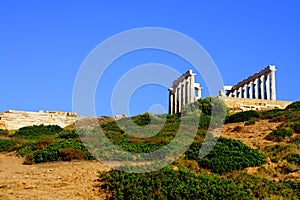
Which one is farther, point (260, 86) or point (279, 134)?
point (260, 86)

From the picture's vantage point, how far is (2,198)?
1498cm

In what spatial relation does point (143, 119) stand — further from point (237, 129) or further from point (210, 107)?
point (237, 129)

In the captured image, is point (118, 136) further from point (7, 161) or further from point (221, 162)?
point (221, 162)

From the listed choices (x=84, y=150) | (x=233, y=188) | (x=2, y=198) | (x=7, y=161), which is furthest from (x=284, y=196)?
(x=7, y=161)

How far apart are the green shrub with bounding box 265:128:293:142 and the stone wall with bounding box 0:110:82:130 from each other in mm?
26720

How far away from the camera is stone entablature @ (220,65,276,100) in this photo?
5309cm

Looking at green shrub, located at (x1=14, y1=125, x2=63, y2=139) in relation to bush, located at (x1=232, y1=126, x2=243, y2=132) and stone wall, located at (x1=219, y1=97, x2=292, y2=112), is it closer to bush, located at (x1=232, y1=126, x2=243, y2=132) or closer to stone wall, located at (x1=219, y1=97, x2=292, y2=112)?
bush, located at (x1=232, y1=126, x2=243, y2=132)

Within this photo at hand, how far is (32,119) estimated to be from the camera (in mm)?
50250

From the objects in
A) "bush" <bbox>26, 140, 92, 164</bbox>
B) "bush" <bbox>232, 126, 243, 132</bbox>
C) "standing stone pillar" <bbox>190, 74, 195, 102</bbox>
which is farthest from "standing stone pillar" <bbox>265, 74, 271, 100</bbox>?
"bush" <bbox>26, 140, 92, 164</bbox>

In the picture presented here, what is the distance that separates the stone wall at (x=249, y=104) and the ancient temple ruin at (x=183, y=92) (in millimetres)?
4239

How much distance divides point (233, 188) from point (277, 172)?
15.4 ft

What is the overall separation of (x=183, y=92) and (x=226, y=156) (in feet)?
103

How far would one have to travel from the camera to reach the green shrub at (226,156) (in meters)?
20.8

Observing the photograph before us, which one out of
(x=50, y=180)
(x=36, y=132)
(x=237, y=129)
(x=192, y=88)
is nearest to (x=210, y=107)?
(x=237, y=129)
